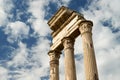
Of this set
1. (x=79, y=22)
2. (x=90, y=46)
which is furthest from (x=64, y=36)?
(x=90, y=46)

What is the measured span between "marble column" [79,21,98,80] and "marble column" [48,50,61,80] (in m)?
4.87

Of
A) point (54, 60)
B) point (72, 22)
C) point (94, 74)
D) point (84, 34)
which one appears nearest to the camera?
point (94, 74)

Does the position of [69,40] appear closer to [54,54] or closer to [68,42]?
[68,42]

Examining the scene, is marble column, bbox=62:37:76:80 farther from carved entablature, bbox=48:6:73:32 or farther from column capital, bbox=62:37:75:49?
carved entablature, bbox=48:6:73:32

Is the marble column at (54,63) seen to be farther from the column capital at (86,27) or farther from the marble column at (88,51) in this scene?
the column capital at (86,27)

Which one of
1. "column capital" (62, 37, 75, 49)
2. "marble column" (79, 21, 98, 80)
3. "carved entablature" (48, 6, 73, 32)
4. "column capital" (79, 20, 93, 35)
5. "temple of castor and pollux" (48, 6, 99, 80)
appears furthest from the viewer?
"carved entablature" (48, 6, 73, 32)

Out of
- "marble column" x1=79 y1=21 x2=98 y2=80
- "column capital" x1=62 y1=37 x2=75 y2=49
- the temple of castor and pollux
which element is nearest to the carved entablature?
the temple of castor and pollux

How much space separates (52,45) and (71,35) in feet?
10.4

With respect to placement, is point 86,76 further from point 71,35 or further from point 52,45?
point 52,45

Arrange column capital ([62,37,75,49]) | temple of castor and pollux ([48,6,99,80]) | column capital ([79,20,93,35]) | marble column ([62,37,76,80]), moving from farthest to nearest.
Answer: column capital ([62,37,75,49]) → marble column ([62,37,76,80]) → column capital ([79,20,93,35]) → temple of castor and pollux ([48,6,99,80])

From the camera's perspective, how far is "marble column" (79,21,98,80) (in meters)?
19.9

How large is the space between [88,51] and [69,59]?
9.82ft

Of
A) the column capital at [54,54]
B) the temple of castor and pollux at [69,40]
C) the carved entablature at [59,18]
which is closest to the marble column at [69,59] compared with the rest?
the temple of castor and pollux at [69,40]

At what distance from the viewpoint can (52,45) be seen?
1054 inches
